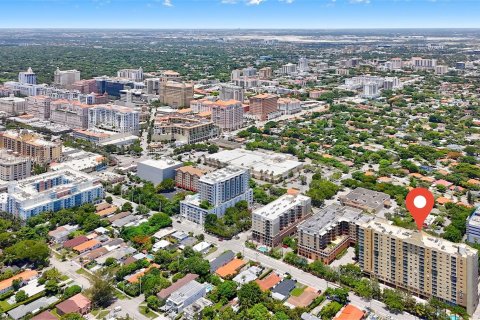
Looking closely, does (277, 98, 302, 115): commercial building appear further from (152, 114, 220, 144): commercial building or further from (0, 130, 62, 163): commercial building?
(0, 130, 62, 163): commercial building

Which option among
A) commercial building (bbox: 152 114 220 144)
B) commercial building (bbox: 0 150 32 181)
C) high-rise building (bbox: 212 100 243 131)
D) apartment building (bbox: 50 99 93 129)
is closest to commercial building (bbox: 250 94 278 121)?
high-rise building (bbox: 212 100 243 131)

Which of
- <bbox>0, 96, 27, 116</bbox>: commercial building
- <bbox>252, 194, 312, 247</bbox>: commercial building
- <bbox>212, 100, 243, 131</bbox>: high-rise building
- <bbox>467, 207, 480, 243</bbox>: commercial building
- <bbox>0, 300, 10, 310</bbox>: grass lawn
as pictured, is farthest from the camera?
<bbox>0, 96, 27, 116</bbox>: commercial building

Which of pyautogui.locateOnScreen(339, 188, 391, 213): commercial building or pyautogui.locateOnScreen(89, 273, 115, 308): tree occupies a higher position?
pyautogui.locateOnScreen(339, 188, 391, 213): commercial building

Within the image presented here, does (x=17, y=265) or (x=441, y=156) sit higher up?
(x=441, y=156)

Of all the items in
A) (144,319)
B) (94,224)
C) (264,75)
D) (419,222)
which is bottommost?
(144,319)

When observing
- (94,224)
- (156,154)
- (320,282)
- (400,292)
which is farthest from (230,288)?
(156,154)

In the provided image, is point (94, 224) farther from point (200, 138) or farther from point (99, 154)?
point (200, 138)
